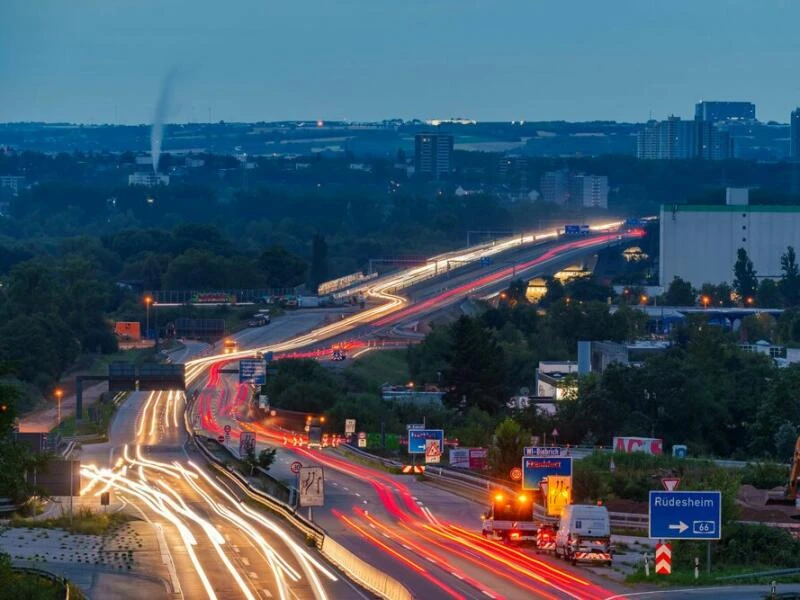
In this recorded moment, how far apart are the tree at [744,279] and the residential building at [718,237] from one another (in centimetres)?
724

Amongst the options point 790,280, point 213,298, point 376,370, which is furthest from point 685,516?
point 790,280

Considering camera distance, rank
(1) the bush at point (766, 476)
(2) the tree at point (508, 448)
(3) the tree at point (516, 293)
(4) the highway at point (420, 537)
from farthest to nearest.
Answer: (3) the tree at point (516, 293), (2) the tree at point (508, 448), (1) the bush at point (766, 476), (4) the highway at point (420, 537)

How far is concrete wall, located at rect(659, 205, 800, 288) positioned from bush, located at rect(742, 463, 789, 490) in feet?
414

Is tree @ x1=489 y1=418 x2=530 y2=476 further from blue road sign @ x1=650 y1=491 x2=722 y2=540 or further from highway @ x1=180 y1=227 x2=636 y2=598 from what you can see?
blue road sign @ x1=650 y1=491 x2=722 y2=540

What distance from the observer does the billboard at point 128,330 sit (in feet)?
518

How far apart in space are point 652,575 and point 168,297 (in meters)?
149

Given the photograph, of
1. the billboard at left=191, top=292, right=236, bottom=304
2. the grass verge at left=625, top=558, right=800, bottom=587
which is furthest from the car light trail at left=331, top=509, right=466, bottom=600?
the billboard at left=191, top=292, right=236, bottom=304

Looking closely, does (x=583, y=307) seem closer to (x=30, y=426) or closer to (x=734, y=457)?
(x=30, y=426)

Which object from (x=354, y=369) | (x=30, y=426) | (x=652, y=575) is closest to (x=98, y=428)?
(x=30, y=426)

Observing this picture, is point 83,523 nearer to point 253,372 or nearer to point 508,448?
point 508,448

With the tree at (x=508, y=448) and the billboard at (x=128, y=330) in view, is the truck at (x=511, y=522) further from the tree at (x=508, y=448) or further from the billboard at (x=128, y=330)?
the billboard at (x=128, y=330)

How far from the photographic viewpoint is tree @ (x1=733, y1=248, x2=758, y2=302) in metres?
180

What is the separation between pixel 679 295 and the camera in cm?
17000

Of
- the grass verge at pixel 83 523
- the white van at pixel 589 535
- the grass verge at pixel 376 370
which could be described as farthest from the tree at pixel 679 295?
the white van at pixel 589 535
